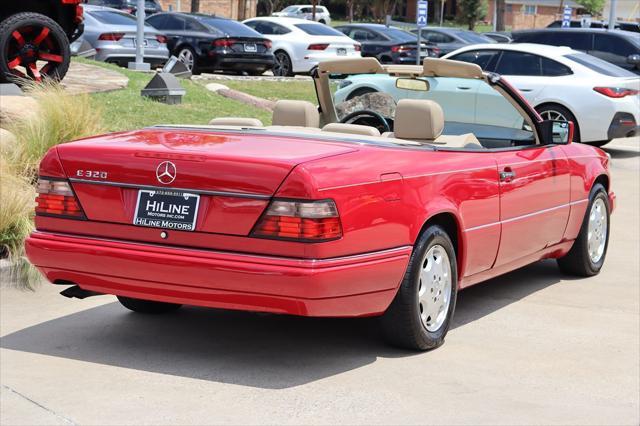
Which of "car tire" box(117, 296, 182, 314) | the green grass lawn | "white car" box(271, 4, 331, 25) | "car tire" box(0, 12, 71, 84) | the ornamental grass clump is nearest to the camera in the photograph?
"car tire" box(117, 296, 182, 314)

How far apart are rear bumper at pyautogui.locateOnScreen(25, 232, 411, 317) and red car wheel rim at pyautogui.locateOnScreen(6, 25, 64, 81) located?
6.86m

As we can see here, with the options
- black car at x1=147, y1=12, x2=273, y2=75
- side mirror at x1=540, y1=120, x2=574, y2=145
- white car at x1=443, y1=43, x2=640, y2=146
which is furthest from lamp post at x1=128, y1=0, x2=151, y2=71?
side mirror at x1=540, y1=120, x2=574, y2=145

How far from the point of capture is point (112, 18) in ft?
72.7

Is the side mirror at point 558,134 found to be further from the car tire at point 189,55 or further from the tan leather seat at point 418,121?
the car tire at point 189,55

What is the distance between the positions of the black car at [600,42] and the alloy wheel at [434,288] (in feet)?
46.8

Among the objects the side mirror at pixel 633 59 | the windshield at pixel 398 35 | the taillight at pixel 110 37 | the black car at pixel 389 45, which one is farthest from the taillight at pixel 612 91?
the windshield at pixel 398 35

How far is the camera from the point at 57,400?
5281mm

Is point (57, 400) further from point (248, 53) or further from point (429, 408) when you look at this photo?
point (248, 53)

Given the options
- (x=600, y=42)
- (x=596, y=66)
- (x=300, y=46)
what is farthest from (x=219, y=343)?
(x=300, y=46)

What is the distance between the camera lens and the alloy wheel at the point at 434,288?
20.0ft

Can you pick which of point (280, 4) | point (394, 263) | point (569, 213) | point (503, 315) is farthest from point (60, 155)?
point (280, 4)

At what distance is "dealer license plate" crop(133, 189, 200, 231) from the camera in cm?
561

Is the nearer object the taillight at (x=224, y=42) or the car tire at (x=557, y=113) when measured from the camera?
the car tire at (x=557, y=113)

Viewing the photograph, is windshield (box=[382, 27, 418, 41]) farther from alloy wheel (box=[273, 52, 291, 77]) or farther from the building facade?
the building facade
